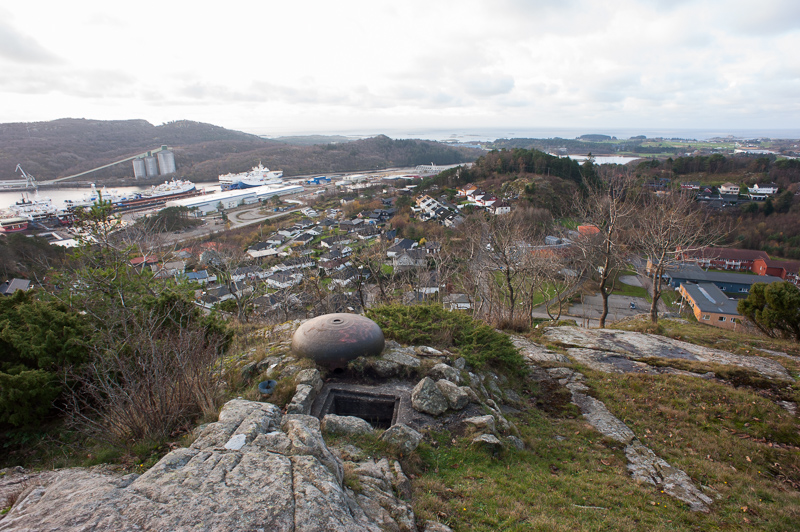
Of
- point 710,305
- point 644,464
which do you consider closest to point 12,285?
point 644,464

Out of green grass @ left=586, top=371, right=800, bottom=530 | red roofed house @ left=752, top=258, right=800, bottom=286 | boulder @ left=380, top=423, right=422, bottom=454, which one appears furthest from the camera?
red roofed house @ left=752, top=258, right=800, bottom=286

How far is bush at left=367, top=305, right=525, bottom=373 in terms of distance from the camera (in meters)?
9.56

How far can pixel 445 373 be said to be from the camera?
8.13 meters

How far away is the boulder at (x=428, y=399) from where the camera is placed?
6.94m

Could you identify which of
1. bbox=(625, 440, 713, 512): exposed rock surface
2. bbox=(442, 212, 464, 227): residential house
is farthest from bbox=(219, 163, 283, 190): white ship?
bbox=(625, 440, 713, 512): exposed rock surface

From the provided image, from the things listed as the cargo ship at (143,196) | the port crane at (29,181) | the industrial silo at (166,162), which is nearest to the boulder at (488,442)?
the cargo ship at (143,196)

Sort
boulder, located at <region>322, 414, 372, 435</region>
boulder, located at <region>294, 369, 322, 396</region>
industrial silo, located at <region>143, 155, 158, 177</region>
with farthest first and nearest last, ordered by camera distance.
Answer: industrial silo, located at <region>143, 155, 158, 177</region> < boulder, located at <region>294, 369, 322, 396</region> < boulder, located at <region>322, 414, 372, 435</region>

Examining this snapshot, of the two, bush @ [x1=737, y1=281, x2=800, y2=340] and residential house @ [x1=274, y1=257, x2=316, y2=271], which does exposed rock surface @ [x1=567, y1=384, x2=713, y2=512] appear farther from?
residential house @ [x1=274, y1=257, x2=316, y2=271]

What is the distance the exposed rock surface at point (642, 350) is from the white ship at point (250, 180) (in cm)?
9217

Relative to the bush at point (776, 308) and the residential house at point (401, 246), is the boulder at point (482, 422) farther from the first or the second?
the residential house at point (401, 246)

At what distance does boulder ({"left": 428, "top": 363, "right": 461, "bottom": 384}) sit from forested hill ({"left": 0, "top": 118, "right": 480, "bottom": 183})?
115 meters

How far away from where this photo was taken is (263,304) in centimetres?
2159

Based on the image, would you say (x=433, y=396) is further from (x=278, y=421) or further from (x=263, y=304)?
(x=263, y=304)

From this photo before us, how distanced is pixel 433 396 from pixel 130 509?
194 inches
